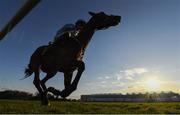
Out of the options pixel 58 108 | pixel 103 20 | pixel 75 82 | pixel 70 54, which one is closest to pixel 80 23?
pixel 103 20

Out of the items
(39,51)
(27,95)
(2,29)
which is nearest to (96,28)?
(39,51)

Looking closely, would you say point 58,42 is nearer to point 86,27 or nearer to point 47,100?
point 86,27

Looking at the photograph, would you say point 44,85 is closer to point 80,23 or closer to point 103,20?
point 80,23

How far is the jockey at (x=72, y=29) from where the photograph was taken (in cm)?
756

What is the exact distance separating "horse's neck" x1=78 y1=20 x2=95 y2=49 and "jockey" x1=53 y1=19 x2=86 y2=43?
0.34 feet

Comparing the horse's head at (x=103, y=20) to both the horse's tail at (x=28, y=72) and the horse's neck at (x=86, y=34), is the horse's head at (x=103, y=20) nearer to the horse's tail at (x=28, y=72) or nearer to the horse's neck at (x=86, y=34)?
the horse's neck at (x=86, y=34)

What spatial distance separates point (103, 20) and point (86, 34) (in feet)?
1.40

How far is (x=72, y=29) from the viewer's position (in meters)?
7.57

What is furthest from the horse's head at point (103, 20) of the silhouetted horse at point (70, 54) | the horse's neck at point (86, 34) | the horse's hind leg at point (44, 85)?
the horse's hind leg at point (44, 85)

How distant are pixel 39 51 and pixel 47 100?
48.2 inches

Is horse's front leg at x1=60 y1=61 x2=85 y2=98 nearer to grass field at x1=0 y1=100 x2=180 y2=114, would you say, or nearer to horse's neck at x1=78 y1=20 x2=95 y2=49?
horse's neck at x1=78 y1=20 x2=95 y2=49

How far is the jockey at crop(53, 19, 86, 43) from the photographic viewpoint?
7562 millimetres

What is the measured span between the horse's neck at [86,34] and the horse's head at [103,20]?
0.39 feet

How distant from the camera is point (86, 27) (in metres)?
7.69
